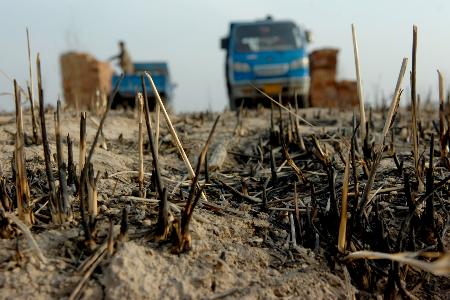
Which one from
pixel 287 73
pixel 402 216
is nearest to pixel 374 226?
pixel 402 216

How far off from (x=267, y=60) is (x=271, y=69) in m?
0.20

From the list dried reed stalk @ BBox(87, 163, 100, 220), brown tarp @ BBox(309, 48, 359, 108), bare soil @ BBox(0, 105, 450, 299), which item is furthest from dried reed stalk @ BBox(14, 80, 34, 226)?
brown tarp @ BBox(309, 48, 359, 108)

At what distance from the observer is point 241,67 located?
9156 mm

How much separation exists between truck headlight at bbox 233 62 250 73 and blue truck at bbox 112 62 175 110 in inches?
59.9

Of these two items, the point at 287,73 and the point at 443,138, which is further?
the point at 287,73

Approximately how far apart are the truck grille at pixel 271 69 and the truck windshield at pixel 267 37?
0.37 metres

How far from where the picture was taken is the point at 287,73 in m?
9.09

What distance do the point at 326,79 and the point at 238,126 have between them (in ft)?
43.4

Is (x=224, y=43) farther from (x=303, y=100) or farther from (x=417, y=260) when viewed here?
(x=417, y=260)

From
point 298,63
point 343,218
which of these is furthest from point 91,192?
point 298,63

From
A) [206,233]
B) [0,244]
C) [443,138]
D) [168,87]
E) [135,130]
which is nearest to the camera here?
[0,244]

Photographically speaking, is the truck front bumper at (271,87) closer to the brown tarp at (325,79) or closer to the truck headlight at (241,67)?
the truck headlight at (241,67)

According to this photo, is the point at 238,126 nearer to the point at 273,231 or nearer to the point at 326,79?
the point at 273,231

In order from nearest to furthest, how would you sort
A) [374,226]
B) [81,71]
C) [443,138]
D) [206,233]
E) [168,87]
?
[206,233], [374,226], [443,138], [168,87], [81,71]
